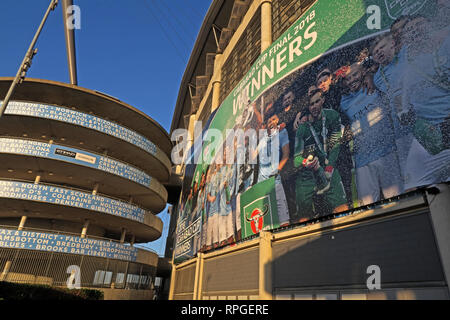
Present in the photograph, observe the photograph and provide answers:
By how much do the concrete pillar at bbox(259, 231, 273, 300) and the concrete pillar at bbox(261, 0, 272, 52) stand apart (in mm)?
12183

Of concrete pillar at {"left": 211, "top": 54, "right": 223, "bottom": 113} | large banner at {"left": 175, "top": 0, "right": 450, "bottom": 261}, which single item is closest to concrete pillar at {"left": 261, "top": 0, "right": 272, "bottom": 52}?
large banner at {"left": 175, "top": 0, "right": 450, "bottom": 261}

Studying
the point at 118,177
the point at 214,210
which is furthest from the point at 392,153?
the point at 118,177

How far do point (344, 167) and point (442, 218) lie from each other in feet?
9.97

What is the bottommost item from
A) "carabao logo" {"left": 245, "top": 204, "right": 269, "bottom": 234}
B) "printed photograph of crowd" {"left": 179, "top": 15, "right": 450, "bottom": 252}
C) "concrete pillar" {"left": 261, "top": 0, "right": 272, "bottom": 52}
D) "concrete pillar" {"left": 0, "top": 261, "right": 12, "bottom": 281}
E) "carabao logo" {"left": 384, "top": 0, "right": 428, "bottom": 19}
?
"concrete pillar" {"left": 0, "top": 261, "right": 12, "bottom": 281}

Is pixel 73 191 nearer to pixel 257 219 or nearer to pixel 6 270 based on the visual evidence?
pixel 6 270

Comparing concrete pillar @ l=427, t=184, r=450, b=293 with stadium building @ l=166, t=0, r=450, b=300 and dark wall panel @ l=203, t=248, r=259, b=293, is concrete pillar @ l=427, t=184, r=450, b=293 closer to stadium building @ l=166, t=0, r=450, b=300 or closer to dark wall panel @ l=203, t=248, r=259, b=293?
stadium building @ l=166, t=0, r=450, b=300

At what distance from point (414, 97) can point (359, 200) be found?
3363 millimetres

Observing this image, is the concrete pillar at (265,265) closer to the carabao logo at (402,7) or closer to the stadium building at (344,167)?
the stadium building at (344,167)

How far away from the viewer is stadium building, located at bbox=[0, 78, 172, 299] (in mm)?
21188

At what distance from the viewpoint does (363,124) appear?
29.9 feet

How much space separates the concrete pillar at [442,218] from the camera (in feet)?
21.7

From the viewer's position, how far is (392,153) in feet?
26.6

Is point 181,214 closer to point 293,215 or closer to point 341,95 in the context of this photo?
point 293,215

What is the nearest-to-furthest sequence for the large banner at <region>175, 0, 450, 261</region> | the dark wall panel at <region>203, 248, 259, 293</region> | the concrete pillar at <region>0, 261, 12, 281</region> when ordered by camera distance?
the large banner at <region>175, 0, 450, 261</region>, the dark wall panel at <region>203, 248, 259, 293</region>, the concrete pillar at <region>0, 261, 12, 281</region>
